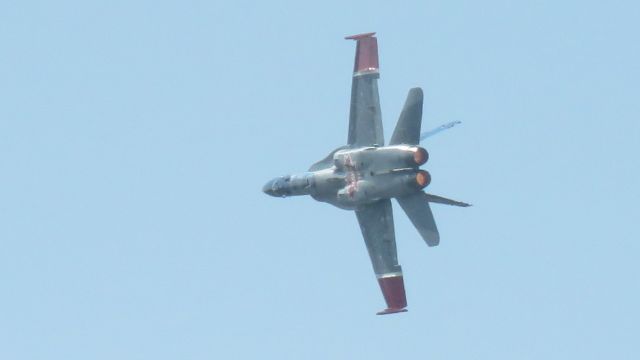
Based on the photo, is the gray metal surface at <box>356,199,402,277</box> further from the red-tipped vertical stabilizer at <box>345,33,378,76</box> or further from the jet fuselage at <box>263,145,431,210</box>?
the red-tipped vertical stabilizer at <box>345,33,378,76</box>

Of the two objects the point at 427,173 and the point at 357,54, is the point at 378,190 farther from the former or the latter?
the point at 357,54

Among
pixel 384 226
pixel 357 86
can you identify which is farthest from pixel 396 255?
pixel 357 86

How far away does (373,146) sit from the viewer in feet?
302

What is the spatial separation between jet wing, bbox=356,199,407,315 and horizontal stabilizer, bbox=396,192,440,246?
143 inches

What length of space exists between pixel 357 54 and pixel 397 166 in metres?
8.42

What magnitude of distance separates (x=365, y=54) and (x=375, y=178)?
780cm

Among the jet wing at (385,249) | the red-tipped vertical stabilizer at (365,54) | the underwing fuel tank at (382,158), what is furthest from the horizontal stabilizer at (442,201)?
the red-tipped vertical stabilizer at (365,54)

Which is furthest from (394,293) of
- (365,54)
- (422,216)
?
(365,54)

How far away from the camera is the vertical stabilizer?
292ft

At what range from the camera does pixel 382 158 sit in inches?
3553

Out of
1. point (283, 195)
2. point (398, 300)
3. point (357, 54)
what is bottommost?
point (398, 300)

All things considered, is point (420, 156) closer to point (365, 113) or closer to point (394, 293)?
point (365, 113)

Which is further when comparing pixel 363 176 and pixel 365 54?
pixel 365 54

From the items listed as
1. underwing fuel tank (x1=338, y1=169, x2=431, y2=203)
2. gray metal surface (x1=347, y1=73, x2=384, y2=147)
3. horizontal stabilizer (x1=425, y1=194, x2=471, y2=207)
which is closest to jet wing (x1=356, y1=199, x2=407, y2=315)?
underwing fuel tank (x1=338, y1=169, x2=431, y2=203)
